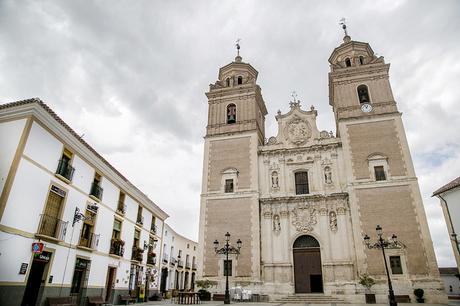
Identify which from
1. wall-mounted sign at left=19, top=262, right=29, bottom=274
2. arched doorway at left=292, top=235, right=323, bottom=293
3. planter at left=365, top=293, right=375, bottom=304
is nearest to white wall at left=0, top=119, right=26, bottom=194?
wall-mounted sign at left=19, top=262, right=29, bottom=274

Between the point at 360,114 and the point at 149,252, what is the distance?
17.2 metres

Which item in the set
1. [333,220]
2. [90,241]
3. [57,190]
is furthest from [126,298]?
[333,220]

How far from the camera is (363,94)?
23.1 metres

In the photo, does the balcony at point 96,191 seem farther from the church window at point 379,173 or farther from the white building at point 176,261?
the church window at point 379,173

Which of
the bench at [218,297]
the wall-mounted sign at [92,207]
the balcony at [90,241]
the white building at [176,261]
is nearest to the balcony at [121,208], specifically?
the wall-mounted sign at [92,207]

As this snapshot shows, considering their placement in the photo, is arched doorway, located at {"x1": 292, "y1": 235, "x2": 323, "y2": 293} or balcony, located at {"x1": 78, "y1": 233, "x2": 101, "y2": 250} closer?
balcony, located at {"x1": 78, "y1": 233, "x2": 101, "y2": 250}

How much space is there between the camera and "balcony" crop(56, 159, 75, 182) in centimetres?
1267

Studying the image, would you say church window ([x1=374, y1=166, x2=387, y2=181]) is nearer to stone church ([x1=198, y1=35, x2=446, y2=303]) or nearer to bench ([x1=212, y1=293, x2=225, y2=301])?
stone church ([x1=198, y1=35, x2=446, y2=303])

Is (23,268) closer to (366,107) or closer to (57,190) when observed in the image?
(57,190)

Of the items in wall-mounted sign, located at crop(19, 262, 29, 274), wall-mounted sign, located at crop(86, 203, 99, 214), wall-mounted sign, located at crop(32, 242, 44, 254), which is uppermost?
wall-mounted sign, located at crop(86, 203, 99, 214)

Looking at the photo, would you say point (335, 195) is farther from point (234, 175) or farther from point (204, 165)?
point (204, 165)

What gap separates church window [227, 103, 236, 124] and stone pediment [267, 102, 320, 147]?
11.2ft

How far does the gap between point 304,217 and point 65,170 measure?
13.8m

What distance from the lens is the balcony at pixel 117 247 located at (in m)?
16.6
